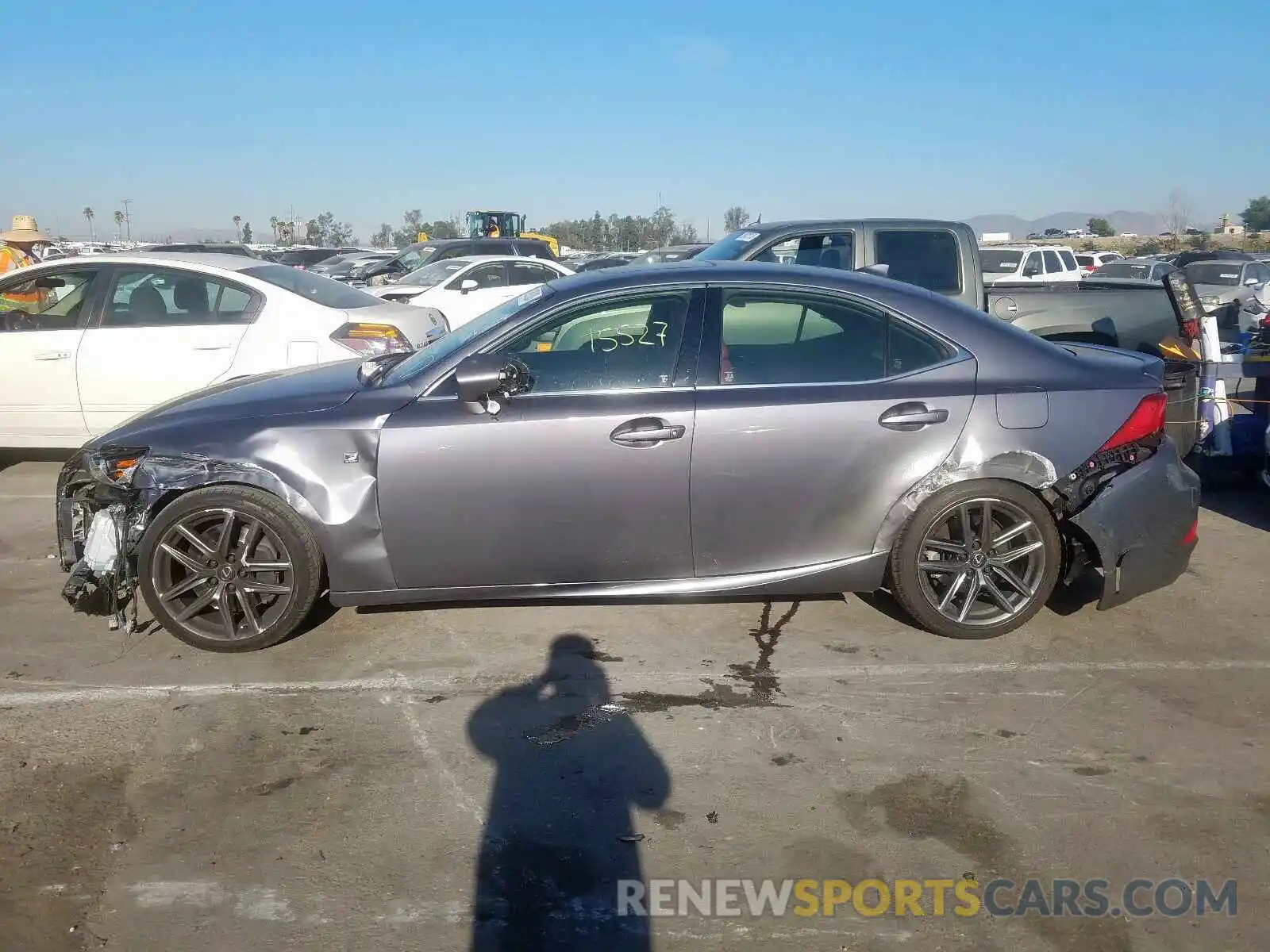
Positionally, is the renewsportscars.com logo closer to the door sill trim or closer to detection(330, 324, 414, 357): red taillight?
the door sill trim

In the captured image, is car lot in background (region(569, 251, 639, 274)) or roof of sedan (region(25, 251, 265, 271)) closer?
roof of sedan (region(25, 251, 265, 271))

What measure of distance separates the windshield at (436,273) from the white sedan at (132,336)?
9.11 metres

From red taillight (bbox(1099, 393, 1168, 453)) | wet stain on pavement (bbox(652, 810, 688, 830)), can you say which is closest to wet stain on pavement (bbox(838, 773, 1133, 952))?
wet stain on pavement (bbox(652, 810, 688, 830))

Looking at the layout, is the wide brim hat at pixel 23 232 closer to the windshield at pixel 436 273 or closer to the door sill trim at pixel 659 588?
the windshield at pixel 436 273

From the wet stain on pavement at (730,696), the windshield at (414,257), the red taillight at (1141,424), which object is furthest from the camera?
the windshield at (414,257)

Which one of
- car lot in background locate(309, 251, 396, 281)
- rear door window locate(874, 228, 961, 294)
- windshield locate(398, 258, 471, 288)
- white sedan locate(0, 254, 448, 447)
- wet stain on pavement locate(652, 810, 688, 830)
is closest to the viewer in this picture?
wet stain on pavement locate(652, 810, 688, 830)

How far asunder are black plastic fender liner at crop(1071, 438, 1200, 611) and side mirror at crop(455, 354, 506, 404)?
255 cm

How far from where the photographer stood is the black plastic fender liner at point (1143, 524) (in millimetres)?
4625

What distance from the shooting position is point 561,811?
11.3 ft

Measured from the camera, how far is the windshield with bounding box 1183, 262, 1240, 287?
1035 inches

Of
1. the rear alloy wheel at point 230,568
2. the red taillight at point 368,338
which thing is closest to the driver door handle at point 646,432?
the rear alloy wheel at point 230,568

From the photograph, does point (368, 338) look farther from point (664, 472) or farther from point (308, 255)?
point (308, 255)

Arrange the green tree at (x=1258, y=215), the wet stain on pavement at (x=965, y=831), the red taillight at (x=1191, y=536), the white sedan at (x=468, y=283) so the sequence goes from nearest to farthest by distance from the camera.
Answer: the wet stain on pavement at (x=965, y=831) → the red taillight at (x=1191, y=536) → the white sedan at (x=468, y=283) → the green tree at (x=1258, y=215)

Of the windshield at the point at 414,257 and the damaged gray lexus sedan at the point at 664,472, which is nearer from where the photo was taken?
the damaged gray lexus sedan at the point at 664,472
